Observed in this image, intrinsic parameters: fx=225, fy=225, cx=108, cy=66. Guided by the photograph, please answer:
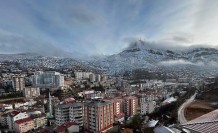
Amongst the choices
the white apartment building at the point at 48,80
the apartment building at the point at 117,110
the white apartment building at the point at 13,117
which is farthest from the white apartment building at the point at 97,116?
the white apartment building at the point at 48,80

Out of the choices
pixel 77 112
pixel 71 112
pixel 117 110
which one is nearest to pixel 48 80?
pixel 117 110

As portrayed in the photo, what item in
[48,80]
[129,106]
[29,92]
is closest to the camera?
[129,106]

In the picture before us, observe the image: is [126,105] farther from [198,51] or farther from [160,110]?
[198,51]

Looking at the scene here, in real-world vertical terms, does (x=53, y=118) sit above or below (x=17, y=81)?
below

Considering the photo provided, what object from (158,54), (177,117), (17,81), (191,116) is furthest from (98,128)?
(158,54)

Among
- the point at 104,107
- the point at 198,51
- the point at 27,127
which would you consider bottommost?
the point at 27,127

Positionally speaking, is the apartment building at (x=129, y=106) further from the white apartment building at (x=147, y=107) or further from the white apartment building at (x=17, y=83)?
the white apartment building at (x=17, y=83)

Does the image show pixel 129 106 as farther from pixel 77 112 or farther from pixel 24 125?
pixel 24 125
